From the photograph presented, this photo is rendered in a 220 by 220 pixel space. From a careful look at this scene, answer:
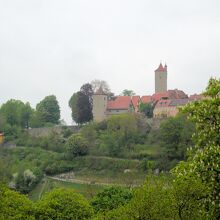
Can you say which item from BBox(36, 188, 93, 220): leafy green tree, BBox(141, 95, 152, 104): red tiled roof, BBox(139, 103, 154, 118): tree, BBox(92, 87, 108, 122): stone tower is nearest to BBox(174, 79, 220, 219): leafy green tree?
BBox(36, 188, 93, 220): leafy green tree

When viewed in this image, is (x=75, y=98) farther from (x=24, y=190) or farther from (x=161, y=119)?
(x=24, y=190)

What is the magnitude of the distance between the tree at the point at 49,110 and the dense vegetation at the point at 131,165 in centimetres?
1288

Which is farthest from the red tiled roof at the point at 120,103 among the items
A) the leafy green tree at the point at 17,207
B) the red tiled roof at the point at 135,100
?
the leafy green tree at the point at 17,207

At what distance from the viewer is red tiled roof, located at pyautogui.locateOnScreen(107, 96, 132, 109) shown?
4328 inches

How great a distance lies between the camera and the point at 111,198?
151 ft

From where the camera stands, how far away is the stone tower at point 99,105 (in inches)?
4186

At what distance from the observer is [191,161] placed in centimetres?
1864

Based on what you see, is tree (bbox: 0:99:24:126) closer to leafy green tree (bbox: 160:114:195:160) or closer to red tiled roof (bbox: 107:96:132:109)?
red tiled roof (bbox: 107:96:132:109)

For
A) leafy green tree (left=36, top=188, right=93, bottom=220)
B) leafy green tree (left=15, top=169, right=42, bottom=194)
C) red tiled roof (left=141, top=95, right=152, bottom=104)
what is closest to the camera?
leafy green tree (left=36, top=188, right=93, bottom=220)

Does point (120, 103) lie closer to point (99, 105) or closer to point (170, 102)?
point (99, 105)

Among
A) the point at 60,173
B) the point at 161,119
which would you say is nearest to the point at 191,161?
the point at 60,173

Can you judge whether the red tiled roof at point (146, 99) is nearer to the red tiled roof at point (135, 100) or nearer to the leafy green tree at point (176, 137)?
the red tiled roof at point (135, 100)

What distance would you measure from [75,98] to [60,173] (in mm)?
28001

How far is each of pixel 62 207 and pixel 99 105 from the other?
70.5 metres
